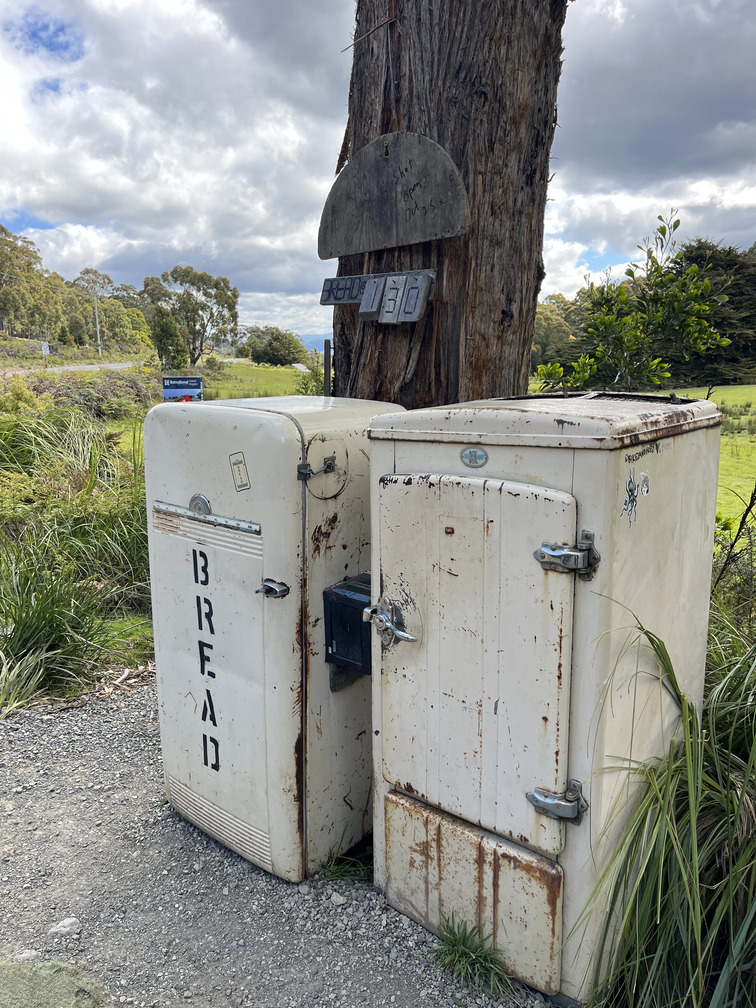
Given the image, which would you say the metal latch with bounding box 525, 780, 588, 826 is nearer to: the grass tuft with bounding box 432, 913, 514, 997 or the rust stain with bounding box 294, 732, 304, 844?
the grass tuft with bounding box 432, 913, 514, 997

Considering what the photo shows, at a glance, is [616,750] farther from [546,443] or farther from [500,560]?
[546,443]

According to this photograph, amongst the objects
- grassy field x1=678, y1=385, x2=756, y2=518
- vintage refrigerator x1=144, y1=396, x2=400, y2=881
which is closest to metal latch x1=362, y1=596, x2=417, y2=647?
vintage refrigerator x1=144, y1=396, x2=400, y2=881

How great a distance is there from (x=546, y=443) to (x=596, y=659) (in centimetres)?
48

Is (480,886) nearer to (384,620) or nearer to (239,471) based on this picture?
(384,620)

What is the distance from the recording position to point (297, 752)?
6.56ft

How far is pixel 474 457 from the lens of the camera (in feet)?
5.11

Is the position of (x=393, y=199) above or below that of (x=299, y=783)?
above

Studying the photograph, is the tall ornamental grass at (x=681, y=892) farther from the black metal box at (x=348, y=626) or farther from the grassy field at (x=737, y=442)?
the grassy field at (x=737, y=442)

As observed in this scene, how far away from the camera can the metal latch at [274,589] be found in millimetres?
1898

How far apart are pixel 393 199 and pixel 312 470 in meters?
1.40

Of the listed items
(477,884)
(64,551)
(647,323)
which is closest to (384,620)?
(477,884)

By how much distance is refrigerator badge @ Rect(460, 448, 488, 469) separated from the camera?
1.54m

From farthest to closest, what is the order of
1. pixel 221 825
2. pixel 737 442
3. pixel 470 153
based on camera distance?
pixel 737 442 < pixel 470 153 < pixel 221 825

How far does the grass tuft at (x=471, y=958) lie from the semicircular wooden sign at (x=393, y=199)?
7.53ft
